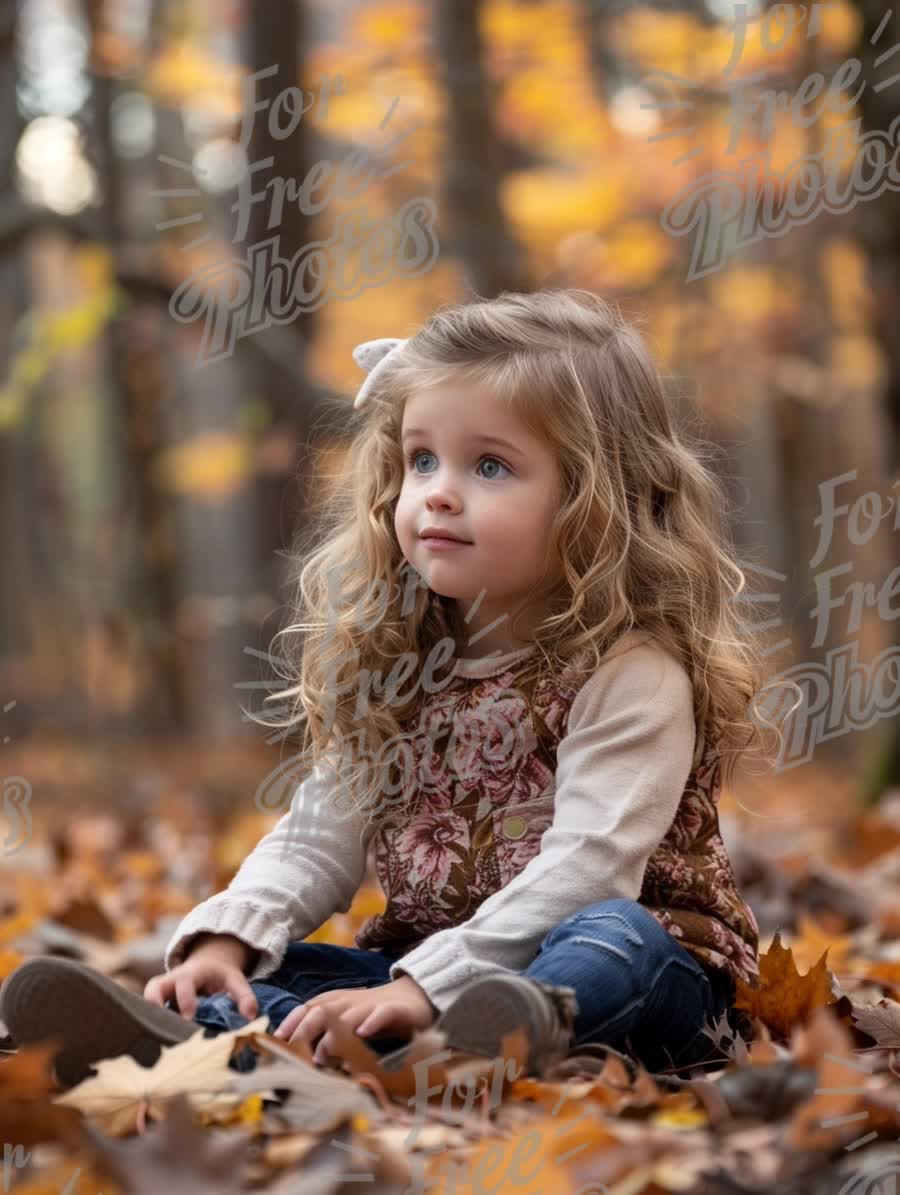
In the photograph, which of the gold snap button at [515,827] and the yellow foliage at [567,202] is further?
the yellow foliage at [567,202]

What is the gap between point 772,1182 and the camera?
5.03 ft

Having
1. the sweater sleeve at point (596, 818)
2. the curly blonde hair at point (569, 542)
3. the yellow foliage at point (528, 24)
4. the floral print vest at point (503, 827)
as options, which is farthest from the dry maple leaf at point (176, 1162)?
the yellow foliage at point (528, 24)

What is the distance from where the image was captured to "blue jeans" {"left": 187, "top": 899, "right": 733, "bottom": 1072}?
1945 millimetres

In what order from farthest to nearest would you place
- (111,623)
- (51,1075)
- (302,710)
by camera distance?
(111,623) < (302,710) < (51,1075)

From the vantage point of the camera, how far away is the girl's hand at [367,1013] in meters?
Result: 1.93

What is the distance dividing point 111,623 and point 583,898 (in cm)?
835

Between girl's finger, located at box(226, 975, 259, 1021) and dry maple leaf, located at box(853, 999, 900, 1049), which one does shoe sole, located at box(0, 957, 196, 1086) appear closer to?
girl's finger, located at box(226, 975, 259, 1021)

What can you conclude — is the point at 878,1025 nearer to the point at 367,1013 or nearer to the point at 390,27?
the point at 367,1013

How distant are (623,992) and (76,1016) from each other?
0.72m

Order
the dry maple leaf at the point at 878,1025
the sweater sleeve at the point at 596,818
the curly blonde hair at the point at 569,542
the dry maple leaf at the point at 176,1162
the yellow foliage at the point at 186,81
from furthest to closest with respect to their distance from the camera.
→ the yellow foliage at the point at 186,81
the curly blonde hair at the point at 569,542
the dry maple leaf at the point at 878,1025
the sweater sleeve at the point at 596,818
the dry maple leaf at the point at 176,1162

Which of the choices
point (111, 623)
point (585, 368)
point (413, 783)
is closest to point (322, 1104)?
point (413, 783)

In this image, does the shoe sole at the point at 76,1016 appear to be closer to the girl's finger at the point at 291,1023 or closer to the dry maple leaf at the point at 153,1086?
the dry maple leaf at the point at 153,1086

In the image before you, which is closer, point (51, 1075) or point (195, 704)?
point (51, 1075)

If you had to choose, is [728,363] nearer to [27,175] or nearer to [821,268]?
[821,268]
